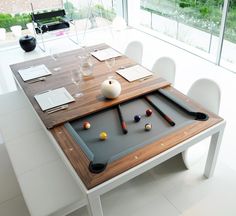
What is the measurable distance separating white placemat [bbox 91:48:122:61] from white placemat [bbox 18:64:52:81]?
556 millimetres

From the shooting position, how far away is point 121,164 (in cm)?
133

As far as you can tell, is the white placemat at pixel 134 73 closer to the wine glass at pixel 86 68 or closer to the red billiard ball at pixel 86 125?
the wine glass at pixel 86 68

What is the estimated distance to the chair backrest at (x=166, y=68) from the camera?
2.31m

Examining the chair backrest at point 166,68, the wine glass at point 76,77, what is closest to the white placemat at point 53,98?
the wine glass at point 76,77

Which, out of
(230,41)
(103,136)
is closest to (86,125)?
(103,136)

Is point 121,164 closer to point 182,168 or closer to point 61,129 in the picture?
point 61,129

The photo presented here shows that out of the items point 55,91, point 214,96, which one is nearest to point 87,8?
point 55,91

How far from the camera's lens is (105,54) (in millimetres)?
2680

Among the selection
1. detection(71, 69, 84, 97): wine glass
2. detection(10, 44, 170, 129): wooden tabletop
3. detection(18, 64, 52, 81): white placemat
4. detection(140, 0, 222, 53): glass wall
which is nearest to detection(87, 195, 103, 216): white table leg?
detection(10, 44, 170, 129): wooden tabletop

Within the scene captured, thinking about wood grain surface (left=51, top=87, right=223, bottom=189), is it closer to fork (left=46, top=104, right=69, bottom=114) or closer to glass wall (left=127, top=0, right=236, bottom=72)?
fork (left=46, top=104, right=69, bottom=114)

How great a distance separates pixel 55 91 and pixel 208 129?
121 cm

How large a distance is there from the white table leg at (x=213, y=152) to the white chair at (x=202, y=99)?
139 millimetres

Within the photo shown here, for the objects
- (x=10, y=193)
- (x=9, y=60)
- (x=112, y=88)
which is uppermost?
(x=112, y=88)

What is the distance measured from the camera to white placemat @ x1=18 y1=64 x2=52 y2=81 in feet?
7.52
